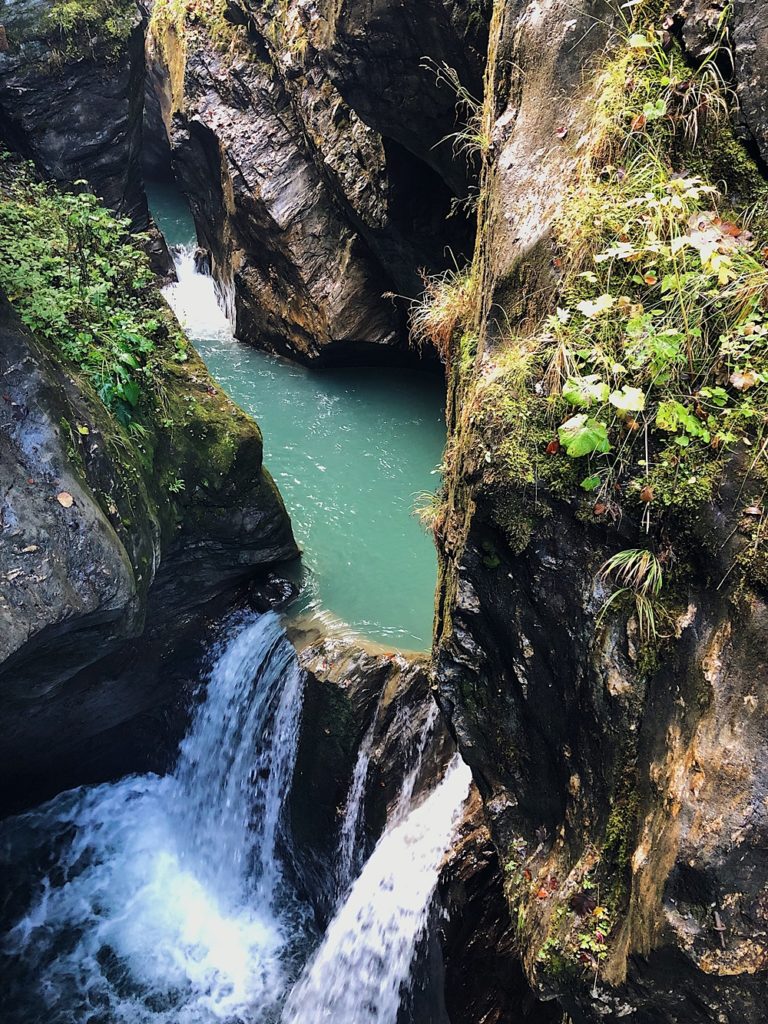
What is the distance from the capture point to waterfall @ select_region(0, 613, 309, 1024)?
6023 millimetres

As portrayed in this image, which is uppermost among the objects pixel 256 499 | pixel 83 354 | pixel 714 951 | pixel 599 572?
pixel 83 354

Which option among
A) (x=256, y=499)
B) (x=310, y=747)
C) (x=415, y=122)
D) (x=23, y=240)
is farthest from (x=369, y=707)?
(x=415, y=122)

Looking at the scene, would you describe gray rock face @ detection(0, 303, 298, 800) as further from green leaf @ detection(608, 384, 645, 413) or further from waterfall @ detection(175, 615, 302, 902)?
green leaf @ detection(608, 384, 645, 413)

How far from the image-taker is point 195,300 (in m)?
14.3

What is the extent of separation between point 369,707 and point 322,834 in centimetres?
115

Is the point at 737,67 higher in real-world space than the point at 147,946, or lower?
higher

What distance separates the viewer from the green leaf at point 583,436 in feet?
10.2

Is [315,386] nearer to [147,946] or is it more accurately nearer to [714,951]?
[147,946]

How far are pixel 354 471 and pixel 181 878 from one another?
4931 mm

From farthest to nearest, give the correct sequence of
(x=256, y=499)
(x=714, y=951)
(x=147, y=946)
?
(x=256, y=499) → (x=147, y=946) → (x=714, y=951)

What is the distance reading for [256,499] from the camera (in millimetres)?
6844

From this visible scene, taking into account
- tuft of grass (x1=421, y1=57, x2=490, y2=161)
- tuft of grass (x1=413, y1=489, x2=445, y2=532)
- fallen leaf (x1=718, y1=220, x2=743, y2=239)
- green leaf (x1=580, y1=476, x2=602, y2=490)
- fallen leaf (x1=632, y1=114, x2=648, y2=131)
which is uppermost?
tuft of grass (x1=421, y1=57, x2=490, y2=161)

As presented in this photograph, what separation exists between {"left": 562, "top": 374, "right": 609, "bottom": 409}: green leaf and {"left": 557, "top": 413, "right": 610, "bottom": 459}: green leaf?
0.06m

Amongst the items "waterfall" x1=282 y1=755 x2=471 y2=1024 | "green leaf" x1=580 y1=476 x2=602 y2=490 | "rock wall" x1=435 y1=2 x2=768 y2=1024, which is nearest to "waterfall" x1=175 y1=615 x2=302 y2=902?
"waterfall" x1=282 y1=755 x2=471 y2=1024
